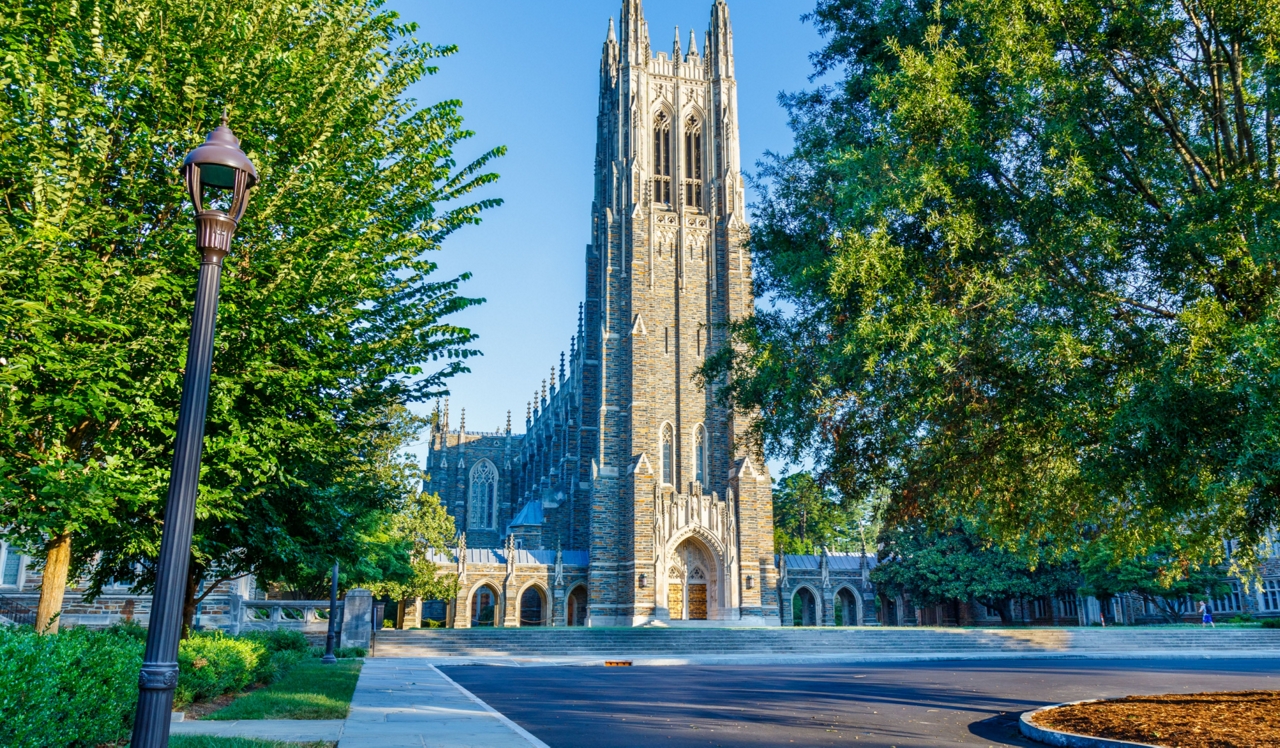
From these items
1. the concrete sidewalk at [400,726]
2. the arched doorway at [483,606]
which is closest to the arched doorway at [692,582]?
the arched doorway at [483,606]

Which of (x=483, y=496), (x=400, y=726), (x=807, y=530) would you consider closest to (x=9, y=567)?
(x=400, y=726)

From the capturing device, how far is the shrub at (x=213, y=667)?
1100 centimetres

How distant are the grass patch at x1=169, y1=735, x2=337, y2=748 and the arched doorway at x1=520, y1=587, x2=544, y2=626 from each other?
4039 centimetres

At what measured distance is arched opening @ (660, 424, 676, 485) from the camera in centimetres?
4297

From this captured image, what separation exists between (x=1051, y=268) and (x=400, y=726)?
902cm

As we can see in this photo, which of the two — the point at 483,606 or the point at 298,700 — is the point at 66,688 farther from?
the point at 483,606

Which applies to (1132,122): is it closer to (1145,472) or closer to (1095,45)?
(1095,45)

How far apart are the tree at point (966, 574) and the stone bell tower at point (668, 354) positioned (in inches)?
303

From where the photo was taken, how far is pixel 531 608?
49.4 meters

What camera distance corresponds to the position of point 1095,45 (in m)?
11.1

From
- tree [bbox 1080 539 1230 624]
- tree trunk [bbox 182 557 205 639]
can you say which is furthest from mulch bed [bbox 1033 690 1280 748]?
tree [bbox 1080 539 1230 624]

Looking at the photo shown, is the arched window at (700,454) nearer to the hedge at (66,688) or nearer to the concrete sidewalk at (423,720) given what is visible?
the concrete sidewalk at (423,720)

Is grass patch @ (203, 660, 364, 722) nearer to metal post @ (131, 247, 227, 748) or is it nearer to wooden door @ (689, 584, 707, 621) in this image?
metal post @ (131, 247, 227, 748)

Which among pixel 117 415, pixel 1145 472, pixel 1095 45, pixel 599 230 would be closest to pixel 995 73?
pixel 1095 45
